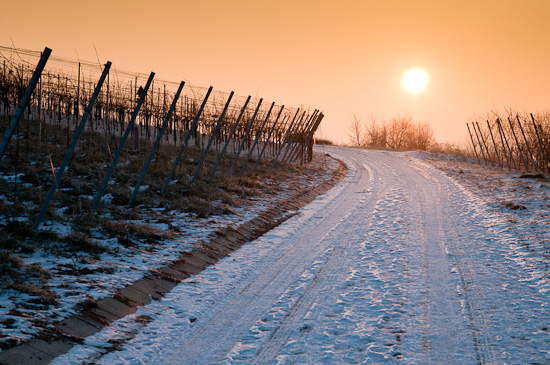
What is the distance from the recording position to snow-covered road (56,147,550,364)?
13.1ft

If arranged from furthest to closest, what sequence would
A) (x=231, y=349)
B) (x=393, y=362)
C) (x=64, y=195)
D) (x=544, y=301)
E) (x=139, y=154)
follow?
(x=139, y=154) < (x=64, y=195) < (x=544, y=301) < (x=231, y=349) < (x=393, y=362)

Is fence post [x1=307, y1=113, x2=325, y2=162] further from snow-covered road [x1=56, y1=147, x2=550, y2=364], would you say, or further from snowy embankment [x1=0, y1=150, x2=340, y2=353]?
snow-covered road [x1=56, y1=147, x2=550, y2=364]

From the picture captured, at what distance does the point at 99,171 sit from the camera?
38.5 feet

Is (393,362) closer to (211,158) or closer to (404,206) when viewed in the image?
(404,206)

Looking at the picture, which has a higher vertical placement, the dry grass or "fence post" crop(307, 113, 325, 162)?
"fence post" crop(307, 113, 325, 162)

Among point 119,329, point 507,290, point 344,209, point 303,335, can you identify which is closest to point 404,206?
point 344,209

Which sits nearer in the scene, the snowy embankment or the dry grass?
the snowy embankment

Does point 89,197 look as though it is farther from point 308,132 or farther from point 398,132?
point 398,132

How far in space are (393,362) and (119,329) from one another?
9.18 ft

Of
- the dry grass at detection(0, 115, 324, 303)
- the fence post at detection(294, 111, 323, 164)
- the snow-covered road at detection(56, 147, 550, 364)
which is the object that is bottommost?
the snow-covered road at detection(56, 147, 550, 364)

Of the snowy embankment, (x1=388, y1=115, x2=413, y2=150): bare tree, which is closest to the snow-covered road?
the snowy embankment

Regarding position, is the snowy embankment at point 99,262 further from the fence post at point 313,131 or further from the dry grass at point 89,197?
the fence post at point 313,131

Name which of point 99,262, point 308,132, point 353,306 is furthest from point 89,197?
point 308,132

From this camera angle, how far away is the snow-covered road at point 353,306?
398cm
